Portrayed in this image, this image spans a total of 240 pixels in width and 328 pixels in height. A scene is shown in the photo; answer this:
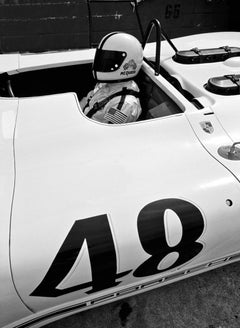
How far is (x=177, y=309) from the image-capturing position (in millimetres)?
1262

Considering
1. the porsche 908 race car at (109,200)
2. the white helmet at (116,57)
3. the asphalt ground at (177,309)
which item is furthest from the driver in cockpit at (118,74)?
the asphalt ground at (177,309)

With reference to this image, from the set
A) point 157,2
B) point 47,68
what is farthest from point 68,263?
point 157,2

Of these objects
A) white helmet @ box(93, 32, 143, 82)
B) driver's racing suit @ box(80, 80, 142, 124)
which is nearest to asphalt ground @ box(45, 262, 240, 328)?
driver's racing suit @ box(80, 80, 142, 124)

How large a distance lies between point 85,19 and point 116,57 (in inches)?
105

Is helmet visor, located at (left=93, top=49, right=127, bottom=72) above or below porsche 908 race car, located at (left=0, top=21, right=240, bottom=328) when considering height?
above

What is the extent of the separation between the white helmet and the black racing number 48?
71 cm

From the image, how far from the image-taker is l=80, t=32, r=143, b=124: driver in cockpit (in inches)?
52.0

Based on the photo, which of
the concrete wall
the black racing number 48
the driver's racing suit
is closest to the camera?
the black racing number 48

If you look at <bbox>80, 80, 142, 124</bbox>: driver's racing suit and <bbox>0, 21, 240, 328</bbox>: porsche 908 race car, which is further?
<bbox>80, 80, 142, 124</bbox>: driver's racing suit

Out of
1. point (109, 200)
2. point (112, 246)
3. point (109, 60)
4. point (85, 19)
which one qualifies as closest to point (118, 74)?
point (109, 60)

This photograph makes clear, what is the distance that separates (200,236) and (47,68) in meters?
1.32

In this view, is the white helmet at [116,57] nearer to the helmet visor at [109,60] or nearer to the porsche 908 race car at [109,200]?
the helmet visor at [109,60]

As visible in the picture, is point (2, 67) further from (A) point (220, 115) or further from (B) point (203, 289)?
(B) point (203, 289)

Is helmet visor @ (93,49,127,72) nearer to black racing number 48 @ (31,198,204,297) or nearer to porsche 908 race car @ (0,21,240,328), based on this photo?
porsche 908 race car @ (0,21,240,328)
